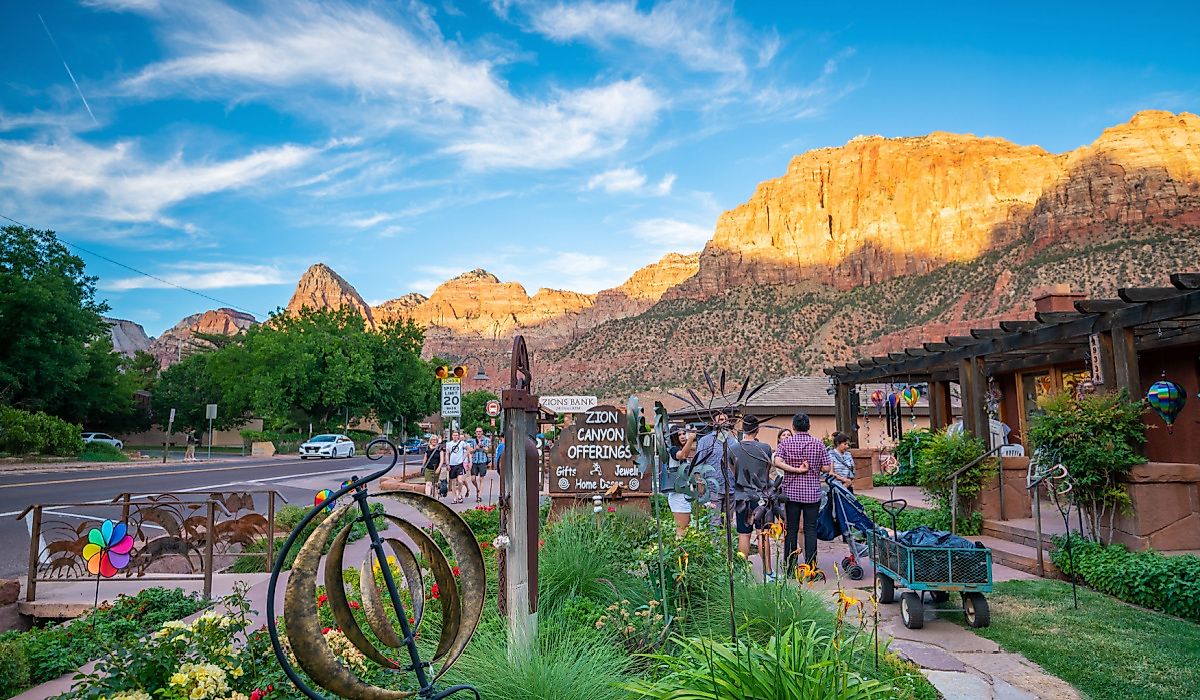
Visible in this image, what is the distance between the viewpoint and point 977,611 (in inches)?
248

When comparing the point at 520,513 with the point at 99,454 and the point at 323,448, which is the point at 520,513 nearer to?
the point at 99,454

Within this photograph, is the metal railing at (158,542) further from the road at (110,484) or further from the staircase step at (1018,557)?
the staircase step at (1018,557)

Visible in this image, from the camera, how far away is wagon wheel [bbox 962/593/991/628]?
627cm

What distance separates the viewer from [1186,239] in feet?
166

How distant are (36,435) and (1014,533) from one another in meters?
33.1

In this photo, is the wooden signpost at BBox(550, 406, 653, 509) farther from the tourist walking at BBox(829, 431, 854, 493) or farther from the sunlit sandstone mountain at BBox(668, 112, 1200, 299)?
the sunlit sandstone mountain at BBox(668, 112, 1200, 299)

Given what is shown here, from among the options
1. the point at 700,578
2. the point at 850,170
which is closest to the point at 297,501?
the point at 700,578

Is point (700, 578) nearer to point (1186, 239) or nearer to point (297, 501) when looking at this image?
point (297, 501)

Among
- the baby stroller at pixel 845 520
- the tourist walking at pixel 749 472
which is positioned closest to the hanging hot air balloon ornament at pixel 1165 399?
the baby stroller at pixel 845 520

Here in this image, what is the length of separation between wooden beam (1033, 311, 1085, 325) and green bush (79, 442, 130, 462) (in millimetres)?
34085

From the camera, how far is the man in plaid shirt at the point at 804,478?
811 centimetres

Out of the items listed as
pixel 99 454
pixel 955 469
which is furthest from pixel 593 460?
pixel 99 454

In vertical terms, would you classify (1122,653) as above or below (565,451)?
below

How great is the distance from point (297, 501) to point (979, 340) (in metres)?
15.6
